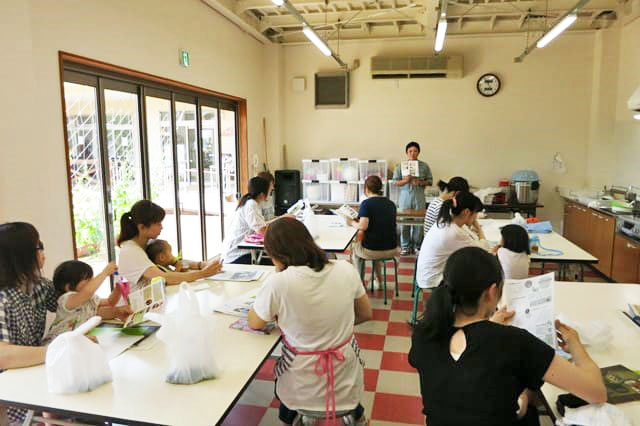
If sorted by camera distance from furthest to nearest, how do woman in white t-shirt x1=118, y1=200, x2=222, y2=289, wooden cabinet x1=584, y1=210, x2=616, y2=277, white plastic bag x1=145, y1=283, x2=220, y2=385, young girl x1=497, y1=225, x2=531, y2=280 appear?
wooden cabinet x1=584, y1=210, x2=616, y2=277
young girl x1=497, y1=225, x2=531, y2=280
woman in white t-shirt x1=118, y1=200, x2=222, y2=289
white plastic bag x1=145, y1=283, x2=220, y2=385

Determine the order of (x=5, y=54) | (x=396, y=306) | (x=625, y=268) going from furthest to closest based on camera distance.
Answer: (x=625, y=268), (x=396, y=306), (x=5, y=54)

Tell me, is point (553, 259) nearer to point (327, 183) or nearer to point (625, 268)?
point (625, 268)

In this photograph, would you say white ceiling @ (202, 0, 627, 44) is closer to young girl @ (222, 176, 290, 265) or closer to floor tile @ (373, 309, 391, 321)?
young girl @ (222, 176, 290, 265)

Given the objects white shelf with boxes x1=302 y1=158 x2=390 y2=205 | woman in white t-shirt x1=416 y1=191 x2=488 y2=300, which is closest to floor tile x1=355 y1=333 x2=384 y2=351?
woman in white t-shirt x1=416 y1=191 x2=488 y2=300

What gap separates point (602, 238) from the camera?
18.2 feet

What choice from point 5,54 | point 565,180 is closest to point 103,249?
point 5,54

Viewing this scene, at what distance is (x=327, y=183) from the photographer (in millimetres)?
7613

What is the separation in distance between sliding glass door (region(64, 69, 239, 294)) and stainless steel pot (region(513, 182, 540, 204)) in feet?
14.0

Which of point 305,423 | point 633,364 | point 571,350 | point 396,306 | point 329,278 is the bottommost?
point 396,306

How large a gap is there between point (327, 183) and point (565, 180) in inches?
147

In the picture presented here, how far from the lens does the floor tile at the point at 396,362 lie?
133 inches

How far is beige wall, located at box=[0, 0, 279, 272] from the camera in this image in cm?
282

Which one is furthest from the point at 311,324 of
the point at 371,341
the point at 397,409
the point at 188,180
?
the point at 188,180

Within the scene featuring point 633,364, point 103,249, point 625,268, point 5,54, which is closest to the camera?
point 633,364
